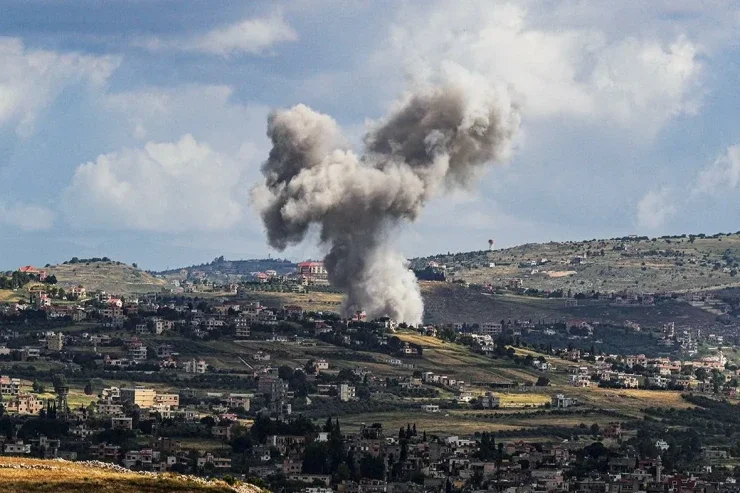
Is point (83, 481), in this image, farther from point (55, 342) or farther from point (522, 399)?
point (55, 342)

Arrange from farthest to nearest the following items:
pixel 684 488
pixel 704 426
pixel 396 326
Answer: pixel 396 326 → pixel 704 426 → pixel 684 488

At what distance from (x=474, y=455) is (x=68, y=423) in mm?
24534

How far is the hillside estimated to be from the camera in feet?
175

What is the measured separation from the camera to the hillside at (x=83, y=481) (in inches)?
2098

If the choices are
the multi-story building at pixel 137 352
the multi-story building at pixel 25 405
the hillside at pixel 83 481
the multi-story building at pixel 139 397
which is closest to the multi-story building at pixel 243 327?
the multi-story building at pixel 137 352

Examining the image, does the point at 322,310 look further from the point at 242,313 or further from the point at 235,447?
the point at 235,447

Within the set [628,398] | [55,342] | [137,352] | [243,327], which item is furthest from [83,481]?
[243,327]

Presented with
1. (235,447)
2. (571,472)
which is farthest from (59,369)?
(571,472)

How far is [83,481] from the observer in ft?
178

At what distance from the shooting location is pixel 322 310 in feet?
646

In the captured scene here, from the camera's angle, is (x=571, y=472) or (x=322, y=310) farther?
(x=322, y=310)

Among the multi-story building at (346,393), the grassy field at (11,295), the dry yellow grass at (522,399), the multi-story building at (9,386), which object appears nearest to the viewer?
the multi-story building at (9,386)

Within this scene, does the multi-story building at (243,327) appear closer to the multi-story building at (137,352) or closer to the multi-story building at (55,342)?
the multi-story building at (137,352)

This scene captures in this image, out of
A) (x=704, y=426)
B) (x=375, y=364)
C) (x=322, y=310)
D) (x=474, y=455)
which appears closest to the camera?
(x=474, y=455)
